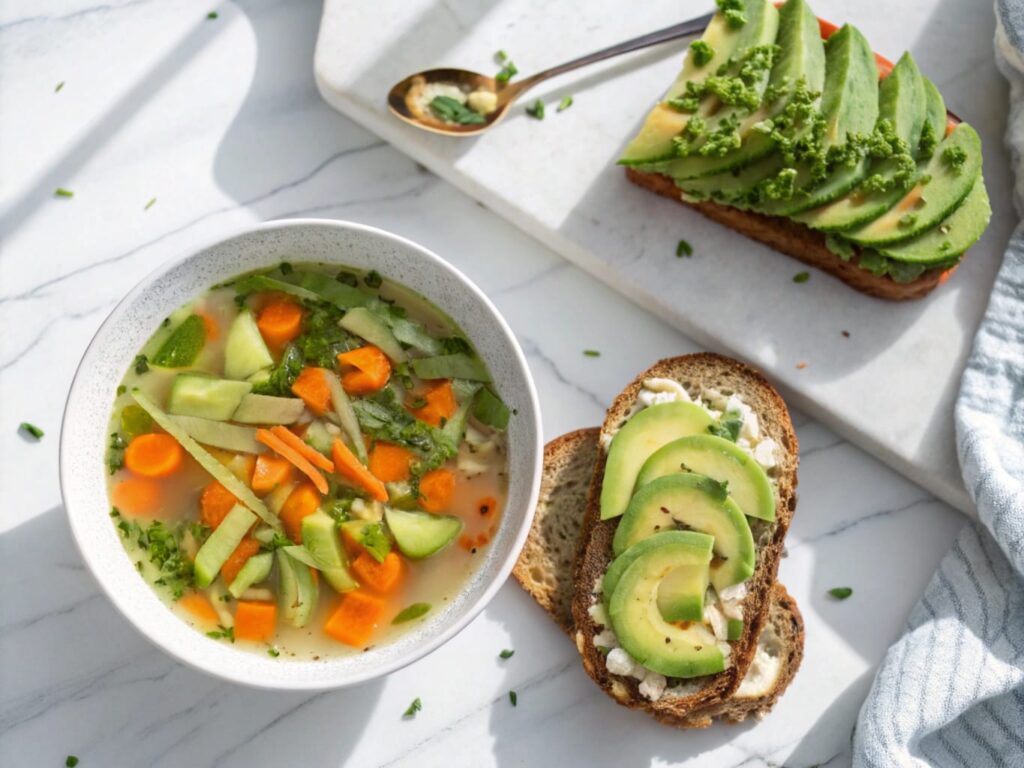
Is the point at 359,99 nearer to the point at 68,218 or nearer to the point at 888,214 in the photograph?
the point at 68,218

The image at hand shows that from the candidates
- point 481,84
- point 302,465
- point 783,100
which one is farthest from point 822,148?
point 302,465

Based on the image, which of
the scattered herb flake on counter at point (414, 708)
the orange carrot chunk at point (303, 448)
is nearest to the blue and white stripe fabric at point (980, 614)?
the scattered herb flake on counter at point (414, 708)

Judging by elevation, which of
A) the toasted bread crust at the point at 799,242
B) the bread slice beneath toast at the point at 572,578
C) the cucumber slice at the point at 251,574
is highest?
the toasted bread crust at the point at 799,242

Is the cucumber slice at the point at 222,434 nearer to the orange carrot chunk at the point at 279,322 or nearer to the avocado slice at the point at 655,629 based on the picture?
the orange carrot chunk at the point at 279,322

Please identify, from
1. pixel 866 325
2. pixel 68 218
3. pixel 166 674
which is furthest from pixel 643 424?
pixel 68 218

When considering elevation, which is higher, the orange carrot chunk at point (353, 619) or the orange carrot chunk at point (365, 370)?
the orange carrot chunk at point (365, 370)

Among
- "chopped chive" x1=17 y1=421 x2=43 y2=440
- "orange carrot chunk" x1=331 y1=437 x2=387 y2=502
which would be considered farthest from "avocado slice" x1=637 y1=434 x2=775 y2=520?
"chopped chive" x1=17 y1=421 x2=43 y2=440
